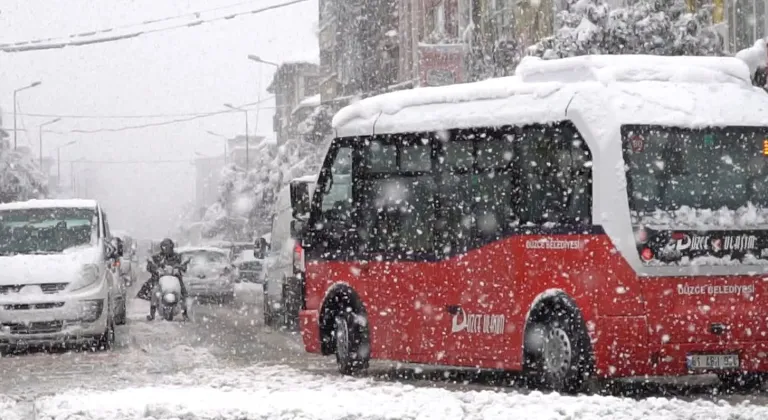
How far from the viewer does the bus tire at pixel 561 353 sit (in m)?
14.1

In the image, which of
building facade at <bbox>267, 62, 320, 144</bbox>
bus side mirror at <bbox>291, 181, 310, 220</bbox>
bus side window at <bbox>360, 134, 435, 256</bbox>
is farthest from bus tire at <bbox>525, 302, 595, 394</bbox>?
building facade at <bbox>267, 62, 320, 144</bbox>

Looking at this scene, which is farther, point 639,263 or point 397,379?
point 397,379

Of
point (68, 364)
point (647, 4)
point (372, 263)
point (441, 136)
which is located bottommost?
point (68, 364)

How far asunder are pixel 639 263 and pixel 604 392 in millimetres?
1944

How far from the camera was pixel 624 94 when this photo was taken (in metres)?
14.2

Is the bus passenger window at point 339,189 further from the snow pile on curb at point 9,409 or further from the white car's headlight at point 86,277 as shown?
the white car's headlight at point 86,277

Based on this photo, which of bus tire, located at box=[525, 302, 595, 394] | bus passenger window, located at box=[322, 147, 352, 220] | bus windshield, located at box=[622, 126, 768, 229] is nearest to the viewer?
bus windshield, located at box=[622, 126, 768, 229]

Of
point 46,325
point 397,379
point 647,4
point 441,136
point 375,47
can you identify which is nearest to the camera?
point 441,136

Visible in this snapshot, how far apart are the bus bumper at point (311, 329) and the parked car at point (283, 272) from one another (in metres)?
5.56

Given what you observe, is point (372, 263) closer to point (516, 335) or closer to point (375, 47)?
point (516, 335)

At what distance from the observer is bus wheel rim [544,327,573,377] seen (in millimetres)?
14273

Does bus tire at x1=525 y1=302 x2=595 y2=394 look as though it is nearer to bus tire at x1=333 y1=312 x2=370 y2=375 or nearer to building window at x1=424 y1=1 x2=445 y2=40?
bus tire at x1=333 y1=312 x2=370 y2=375

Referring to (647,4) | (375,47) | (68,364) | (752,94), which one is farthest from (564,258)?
(375,47)

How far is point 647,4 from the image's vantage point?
2656cm
